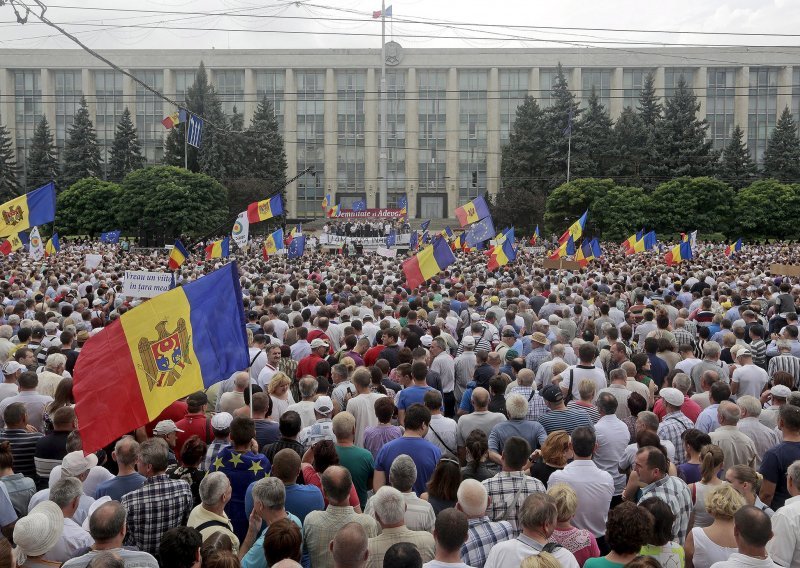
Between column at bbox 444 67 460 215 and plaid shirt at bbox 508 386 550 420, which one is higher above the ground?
column at bbox 444 67 460 215

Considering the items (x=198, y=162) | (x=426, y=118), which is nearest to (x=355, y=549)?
(x=198, y=162)

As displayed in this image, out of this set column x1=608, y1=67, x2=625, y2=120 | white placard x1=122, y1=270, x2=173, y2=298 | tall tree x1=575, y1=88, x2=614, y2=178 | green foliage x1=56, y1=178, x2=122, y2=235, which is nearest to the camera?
white placard x1=122, y1=270, x2=173, y2=298

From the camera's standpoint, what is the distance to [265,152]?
2822 inches

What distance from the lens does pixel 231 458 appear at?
237 inches

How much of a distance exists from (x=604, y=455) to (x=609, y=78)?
84547mm

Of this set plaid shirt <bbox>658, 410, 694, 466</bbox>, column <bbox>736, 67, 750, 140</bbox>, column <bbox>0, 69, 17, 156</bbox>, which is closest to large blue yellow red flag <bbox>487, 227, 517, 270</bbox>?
plaid shirt <bbox>658, 410, 694, 466</bbox>

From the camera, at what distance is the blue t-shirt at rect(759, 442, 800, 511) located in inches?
242

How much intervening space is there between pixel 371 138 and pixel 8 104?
39988 millimetres

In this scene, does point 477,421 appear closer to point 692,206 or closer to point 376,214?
point 376,214

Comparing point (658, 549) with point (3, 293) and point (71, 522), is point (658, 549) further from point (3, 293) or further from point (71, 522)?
point (3, 293)

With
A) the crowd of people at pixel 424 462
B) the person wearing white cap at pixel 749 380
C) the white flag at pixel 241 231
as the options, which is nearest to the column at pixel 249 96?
the white flag at pixel 241 231

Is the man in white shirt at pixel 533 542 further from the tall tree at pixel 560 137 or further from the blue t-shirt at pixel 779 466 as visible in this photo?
the tall tree at pixel 560 137

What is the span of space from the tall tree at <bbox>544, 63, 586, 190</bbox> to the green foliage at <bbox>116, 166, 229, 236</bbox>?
1106 inches

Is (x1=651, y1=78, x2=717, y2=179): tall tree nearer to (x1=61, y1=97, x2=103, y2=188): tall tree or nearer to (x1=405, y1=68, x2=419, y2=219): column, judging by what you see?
(x1=405, y1=68, x2=419, y2=219): column
